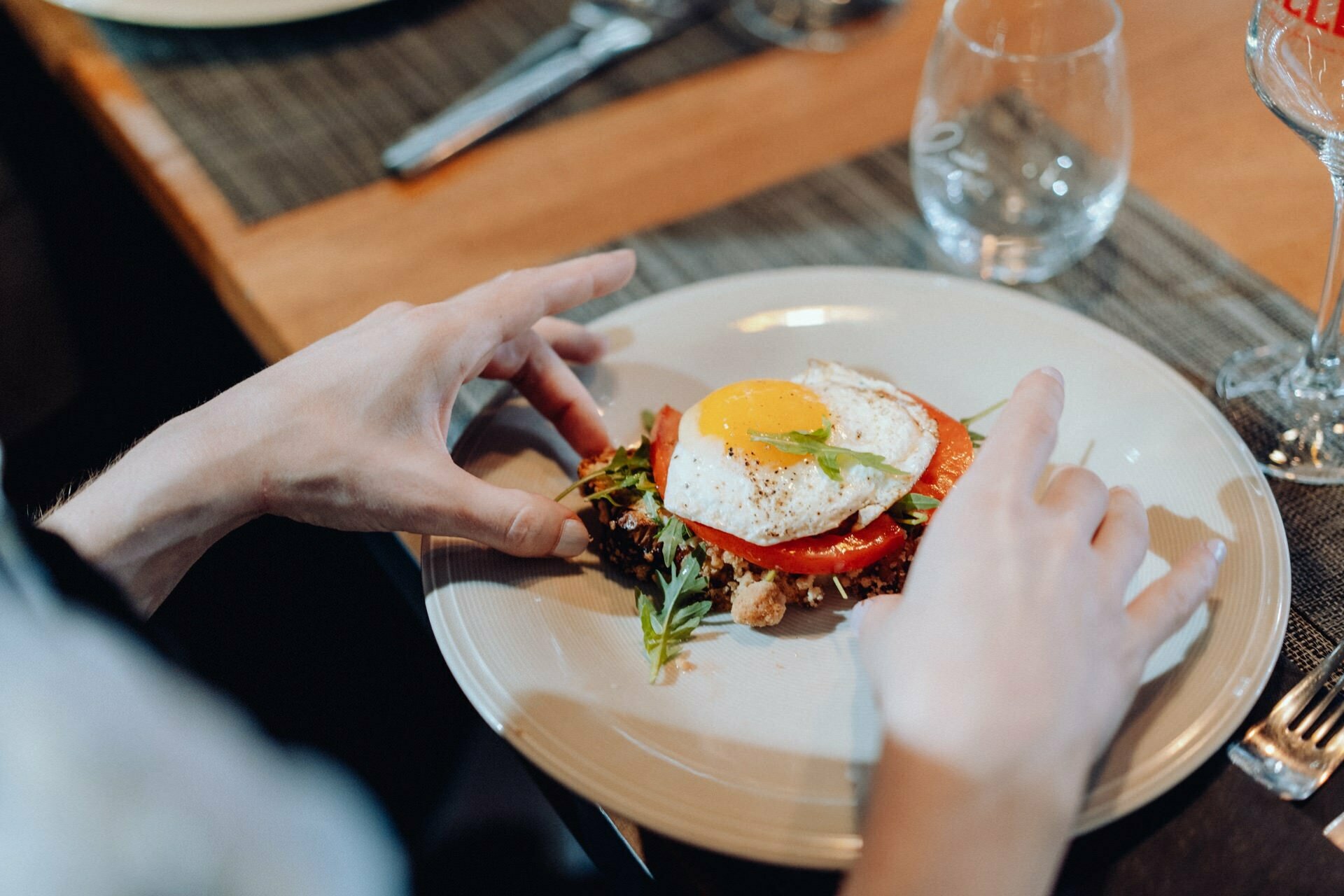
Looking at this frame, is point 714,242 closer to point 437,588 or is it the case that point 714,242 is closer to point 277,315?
point 277,315

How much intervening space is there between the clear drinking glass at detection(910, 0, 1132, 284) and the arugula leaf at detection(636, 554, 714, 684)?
0.67 meters

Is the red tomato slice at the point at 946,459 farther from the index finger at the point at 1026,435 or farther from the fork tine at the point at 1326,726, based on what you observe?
the fork tine at the point at 1326,726

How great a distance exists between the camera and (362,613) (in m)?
1.54

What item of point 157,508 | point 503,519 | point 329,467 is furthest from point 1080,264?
point 157,508

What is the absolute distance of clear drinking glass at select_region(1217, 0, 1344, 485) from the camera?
85cm

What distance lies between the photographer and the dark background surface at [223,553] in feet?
3.76

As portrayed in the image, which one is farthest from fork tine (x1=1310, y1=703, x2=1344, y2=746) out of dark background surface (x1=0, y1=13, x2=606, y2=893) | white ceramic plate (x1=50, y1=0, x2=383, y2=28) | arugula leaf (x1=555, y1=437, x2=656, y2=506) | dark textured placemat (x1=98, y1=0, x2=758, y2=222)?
white ceramic plate (x1=50, y1=0, x2=383, y2=28)

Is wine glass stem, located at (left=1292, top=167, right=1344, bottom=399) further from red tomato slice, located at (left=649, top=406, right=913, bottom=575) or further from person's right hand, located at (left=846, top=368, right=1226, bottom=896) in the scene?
red tomato slice, located at (left=649, top=406, right=913, bottom=575)

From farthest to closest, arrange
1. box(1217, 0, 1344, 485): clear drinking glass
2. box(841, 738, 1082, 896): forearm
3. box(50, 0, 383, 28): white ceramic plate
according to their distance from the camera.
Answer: box(50, 0, 383, 28): white ceramic plate → box(1217, 0, 1344, 485): clear drinking glass → box(841, 738, 1082, 896): forearm

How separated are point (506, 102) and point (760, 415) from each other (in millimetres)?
964

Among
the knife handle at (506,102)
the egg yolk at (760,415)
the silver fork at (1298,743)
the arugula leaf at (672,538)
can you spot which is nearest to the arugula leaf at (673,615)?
the arugula leaf at (672,538)

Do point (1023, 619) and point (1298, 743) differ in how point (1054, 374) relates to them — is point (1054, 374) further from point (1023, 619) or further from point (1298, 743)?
point (1298, 743)

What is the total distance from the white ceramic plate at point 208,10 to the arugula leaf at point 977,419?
133 centimetres

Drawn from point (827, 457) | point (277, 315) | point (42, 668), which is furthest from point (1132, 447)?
point (277, 315)
